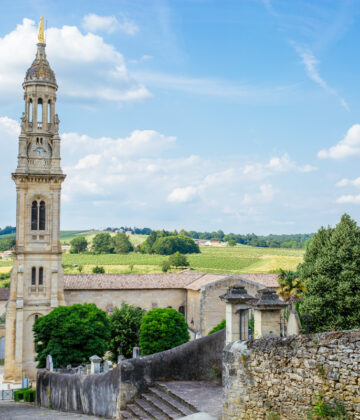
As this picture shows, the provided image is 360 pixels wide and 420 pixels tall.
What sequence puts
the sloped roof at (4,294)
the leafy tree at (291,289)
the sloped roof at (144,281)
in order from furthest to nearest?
the sloped roof at (4,294), the sloped roof at (144,281), the leafy tree at (291,289)

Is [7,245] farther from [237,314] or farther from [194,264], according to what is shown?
[237,314]

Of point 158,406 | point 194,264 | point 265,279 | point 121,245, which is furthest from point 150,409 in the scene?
point 121,245

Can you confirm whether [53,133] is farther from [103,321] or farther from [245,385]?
[245,385]

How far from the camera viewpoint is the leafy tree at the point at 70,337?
3875 centimetres

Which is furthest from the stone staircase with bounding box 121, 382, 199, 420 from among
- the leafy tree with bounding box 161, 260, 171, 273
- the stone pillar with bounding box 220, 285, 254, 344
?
the leafy tree with bounding box 161, 260, 171, 273

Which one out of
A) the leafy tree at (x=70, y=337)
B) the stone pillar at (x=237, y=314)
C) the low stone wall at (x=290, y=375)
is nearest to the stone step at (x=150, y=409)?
the stone pillar at (x=237, y=314)

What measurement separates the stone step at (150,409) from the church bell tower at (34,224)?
34.6 meters

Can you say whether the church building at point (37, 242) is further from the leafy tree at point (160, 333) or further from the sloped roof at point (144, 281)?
the leafy tree at point (160, 333)

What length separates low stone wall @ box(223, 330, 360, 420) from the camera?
7.91 metres

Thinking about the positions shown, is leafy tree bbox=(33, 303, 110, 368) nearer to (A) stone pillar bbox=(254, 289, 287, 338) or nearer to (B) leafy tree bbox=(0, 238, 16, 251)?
(A) stone pillar bbox=(254, 289, 287, 338)

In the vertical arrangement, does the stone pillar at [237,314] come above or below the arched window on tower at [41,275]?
above

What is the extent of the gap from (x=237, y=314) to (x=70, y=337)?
91.7 feet

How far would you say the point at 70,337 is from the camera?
128 feet

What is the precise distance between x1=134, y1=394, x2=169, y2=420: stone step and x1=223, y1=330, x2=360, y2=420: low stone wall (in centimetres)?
293
